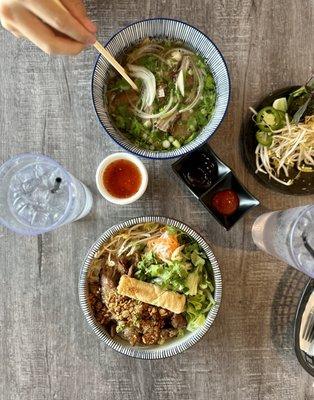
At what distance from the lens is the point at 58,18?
1.39m

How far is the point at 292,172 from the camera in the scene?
203 cm

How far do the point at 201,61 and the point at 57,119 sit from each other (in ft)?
2.01

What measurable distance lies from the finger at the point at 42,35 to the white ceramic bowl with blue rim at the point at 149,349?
0.69m

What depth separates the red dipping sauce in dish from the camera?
6.54 ft

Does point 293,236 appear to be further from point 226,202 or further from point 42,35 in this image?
point 42,35

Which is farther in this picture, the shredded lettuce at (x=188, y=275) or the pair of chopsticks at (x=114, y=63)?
the shredded lettuce at (x=188, y=275)

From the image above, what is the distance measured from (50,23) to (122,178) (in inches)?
29.8

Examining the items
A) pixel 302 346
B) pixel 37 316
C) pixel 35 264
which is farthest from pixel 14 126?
pixel 302 346

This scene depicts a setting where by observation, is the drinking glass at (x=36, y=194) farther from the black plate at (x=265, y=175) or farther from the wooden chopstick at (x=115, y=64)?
the black plate at (x=265, y=175)

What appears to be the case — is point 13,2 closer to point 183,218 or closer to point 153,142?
point 153,142

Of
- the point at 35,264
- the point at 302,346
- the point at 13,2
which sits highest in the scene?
the point at 13,2

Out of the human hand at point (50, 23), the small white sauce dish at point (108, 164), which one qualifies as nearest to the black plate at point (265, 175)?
the small white sauce dish at point (108, 164)

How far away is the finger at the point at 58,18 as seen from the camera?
4.42 ft

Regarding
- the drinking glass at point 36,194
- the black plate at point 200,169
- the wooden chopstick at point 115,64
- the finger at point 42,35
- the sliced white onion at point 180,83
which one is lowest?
the drinking glass at point 36,194
